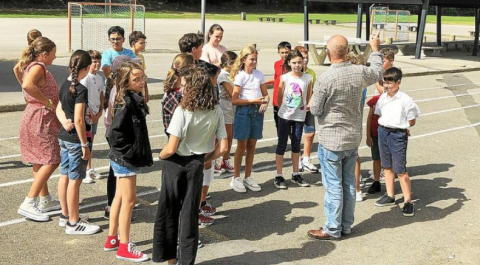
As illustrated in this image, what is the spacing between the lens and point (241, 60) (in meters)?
7.57

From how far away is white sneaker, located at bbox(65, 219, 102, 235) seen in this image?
6156 millimetres

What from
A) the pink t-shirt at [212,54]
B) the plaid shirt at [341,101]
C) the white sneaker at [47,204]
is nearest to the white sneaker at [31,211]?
the white sneaker at [47,204]

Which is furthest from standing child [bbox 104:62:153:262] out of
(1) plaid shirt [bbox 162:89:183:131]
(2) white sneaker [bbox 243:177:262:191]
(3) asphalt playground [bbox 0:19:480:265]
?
(2) white sneaker [bbox 243:177:262:191]

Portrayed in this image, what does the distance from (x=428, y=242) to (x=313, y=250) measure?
3.98 feet

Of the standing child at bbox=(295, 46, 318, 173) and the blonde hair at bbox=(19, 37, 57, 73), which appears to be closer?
the blonde hair at bbox=(19, 37, 57, 73)

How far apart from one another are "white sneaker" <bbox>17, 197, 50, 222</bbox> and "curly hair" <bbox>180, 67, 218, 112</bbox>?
2.38 m

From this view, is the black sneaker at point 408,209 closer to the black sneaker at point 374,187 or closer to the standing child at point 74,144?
the black sneaker at point 374,187

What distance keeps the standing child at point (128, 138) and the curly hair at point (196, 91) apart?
0.52 metres

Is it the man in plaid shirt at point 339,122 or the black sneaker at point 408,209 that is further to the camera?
the black sneaker at point 408,209

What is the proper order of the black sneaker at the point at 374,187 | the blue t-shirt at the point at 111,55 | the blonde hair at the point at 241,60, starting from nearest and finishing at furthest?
the blonde hair at the point at 241,60 < the black sneaker at the point at 374,187 < the blue t-shirt at the point at 111,55

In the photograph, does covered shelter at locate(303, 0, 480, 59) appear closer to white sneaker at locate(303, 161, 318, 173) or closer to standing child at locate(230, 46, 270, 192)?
white sneaker at locate(303, 161, 318, 173)

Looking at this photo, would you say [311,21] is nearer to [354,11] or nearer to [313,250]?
[354,11]

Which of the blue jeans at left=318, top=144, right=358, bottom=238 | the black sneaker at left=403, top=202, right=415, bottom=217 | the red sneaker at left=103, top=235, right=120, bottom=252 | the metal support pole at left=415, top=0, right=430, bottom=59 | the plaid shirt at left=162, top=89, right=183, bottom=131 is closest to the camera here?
the plaid shirt at left=162, top=89, right=183, bottom=131

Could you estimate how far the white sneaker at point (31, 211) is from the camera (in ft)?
21.4
